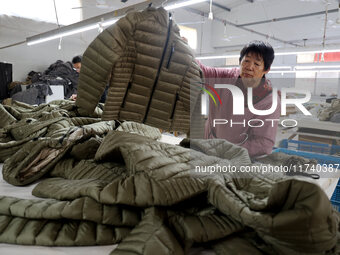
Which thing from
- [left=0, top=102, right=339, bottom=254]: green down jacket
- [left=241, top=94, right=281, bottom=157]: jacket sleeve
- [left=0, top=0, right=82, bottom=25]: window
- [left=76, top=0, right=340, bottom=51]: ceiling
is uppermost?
[left=76, top=0, right=340, bottom=51]: ceiling

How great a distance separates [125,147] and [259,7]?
968cm

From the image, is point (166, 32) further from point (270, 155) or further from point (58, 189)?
point (58, 189)

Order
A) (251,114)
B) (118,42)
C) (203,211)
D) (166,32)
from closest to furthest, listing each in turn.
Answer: (203,211) → (251,114) → (118,42) → (166,32)

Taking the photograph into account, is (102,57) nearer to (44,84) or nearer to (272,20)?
(44,84)

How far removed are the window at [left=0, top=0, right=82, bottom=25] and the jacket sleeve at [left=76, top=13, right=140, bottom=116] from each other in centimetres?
541

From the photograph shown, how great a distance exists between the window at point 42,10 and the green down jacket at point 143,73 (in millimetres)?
5417

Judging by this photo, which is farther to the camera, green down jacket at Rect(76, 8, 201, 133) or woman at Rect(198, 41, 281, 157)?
green down jacket at Rect(76, 8, 201, 133)

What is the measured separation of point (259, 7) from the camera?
929 cm

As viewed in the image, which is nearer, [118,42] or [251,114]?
[251,114]

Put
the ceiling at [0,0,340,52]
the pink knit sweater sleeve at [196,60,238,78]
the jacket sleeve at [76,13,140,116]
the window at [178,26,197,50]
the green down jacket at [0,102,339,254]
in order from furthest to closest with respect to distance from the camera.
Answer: the ceiling at [0,0,340,52]
the window at [178,26,197,50]
the pink knit sweater sleeve at [196,60,238,78]
the jacket sleeve at [76,13,140,116]
the green down jacket at [0,102,339,254]

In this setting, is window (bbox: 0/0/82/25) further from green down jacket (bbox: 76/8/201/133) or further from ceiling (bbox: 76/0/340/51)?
green down jacket (bbox: 76/8/201/133)

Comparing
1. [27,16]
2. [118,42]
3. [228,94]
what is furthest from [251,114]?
[27,16]

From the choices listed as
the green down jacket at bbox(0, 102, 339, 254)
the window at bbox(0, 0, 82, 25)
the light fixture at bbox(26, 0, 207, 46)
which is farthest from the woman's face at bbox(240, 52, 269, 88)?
the window at bbox(0, 0, 82, 25)

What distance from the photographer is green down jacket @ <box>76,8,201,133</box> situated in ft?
4.97
